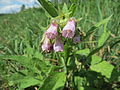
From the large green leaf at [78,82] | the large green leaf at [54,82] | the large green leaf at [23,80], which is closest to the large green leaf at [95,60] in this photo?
the large green leaf at [78,82]

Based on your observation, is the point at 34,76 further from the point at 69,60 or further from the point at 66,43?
the point at 66,43

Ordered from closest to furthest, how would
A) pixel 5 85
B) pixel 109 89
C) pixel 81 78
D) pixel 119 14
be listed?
pixel 81 78 < pixel 109 89 < pixel 5 85 < pixel 119 14

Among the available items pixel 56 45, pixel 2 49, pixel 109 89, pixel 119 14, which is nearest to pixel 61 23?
pixel 56 45

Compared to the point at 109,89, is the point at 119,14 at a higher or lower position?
higher

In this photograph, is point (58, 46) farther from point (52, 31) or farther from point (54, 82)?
point (54, 82)

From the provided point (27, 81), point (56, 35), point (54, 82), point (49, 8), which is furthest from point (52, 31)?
point (27, 81)

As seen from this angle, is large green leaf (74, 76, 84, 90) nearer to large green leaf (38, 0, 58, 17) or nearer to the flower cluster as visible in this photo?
the flower cluster

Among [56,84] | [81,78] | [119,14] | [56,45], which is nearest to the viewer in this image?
[56,45]
